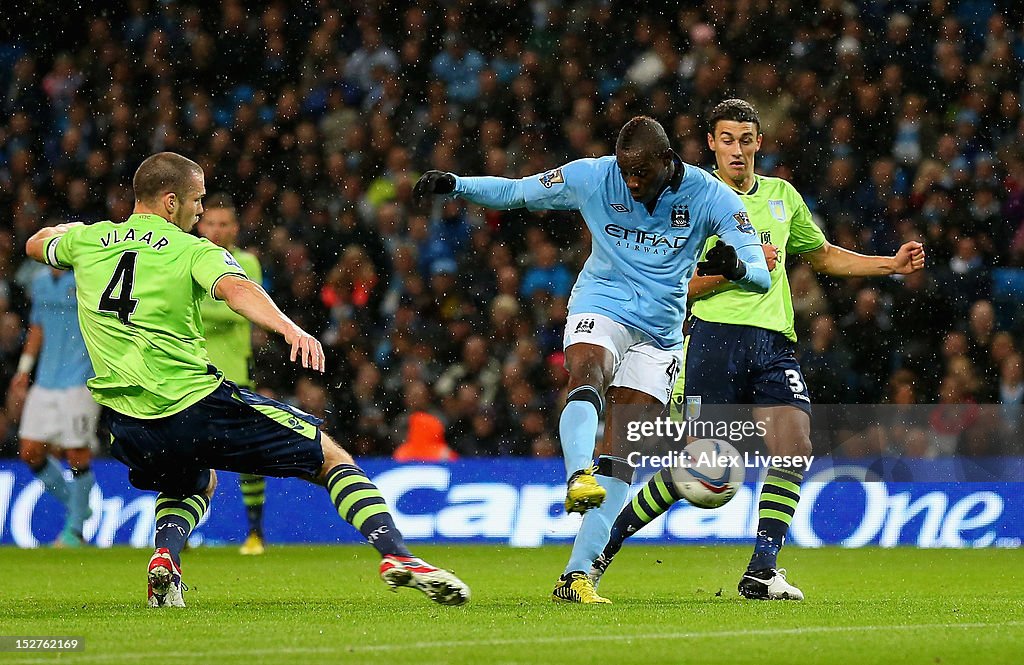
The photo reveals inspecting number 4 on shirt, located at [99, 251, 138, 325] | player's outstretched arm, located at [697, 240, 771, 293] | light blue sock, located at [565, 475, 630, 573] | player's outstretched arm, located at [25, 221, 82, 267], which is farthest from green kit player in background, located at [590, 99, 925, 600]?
player's outstretched arm, located at [25, 221, 82, 267]

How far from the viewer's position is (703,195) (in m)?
6.95

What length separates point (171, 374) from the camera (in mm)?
6309

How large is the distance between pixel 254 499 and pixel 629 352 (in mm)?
5212

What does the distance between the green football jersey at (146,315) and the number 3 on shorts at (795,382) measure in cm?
283

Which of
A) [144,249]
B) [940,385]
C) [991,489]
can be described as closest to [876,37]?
[940,385]

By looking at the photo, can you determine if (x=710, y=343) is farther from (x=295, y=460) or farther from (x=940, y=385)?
(x=940, y=385)

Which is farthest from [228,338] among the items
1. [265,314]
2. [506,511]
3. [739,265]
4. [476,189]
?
[739,265]

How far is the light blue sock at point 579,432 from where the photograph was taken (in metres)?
6.41

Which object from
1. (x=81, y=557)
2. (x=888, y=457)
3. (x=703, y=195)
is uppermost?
(x=703, y=195)

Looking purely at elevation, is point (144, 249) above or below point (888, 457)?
above

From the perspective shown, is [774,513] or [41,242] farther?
[774,513]

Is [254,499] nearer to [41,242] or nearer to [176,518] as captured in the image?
[176,518]

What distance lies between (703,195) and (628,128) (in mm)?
480

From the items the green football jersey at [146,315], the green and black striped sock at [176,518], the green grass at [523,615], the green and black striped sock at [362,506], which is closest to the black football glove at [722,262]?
the green grass at [523,615]
